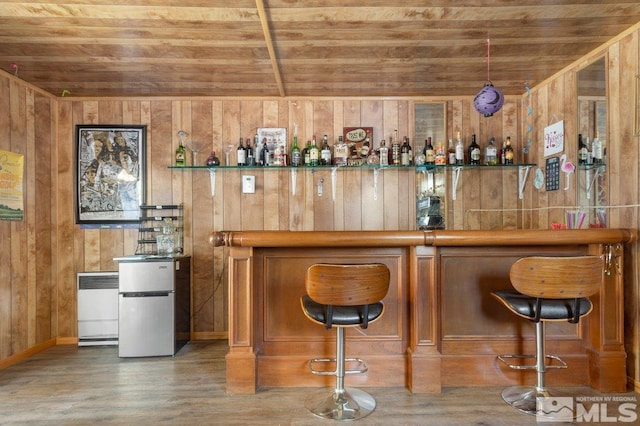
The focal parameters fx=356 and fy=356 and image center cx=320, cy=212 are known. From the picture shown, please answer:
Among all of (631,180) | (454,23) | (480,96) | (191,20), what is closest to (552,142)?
(631,180)

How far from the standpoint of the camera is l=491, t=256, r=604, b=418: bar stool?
6.11 ft

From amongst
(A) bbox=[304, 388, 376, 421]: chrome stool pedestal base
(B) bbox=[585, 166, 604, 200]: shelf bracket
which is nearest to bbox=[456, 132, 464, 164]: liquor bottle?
(B) bbox=[585, 166, 604, 200]: shelf bracket

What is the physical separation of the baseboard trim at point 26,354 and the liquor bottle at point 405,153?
3660mm

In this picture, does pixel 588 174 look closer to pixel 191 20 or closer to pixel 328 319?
pixel 328 319

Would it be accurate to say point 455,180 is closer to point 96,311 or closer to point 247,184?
point 247,184

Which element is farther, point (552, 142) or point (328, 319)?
point (552, 142)

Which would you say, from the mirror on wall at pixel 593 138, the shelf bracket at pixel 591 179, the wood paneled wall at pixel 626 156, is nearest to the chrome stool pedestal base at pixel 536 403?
the wood paneled wall at pixel 626 156

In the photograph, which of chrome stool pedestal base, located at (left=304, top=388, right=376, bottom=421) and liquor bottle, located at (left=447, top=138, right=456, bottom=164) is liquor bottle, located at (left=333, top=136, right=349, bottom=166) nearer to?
liquor bottle, located at (left=447, top=138, right=456, bottom=164)

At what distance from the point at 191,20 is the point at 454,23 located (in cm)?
165

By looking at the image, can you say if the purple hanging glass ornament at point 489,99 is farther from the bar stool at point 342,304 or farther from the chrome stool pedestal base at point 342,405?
the chrome stool pedestal base at point 342,405

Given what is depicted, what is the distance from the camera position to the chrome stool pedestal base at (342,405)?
6.57ft

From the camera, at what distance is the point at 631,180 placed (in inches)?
91.4

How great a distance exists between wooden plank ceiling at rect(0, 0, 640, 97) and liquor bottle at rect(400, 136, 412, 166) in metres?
0.49

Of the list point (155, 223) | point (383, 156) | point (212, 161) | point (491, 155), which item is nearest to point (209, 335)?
point (155, 223)
